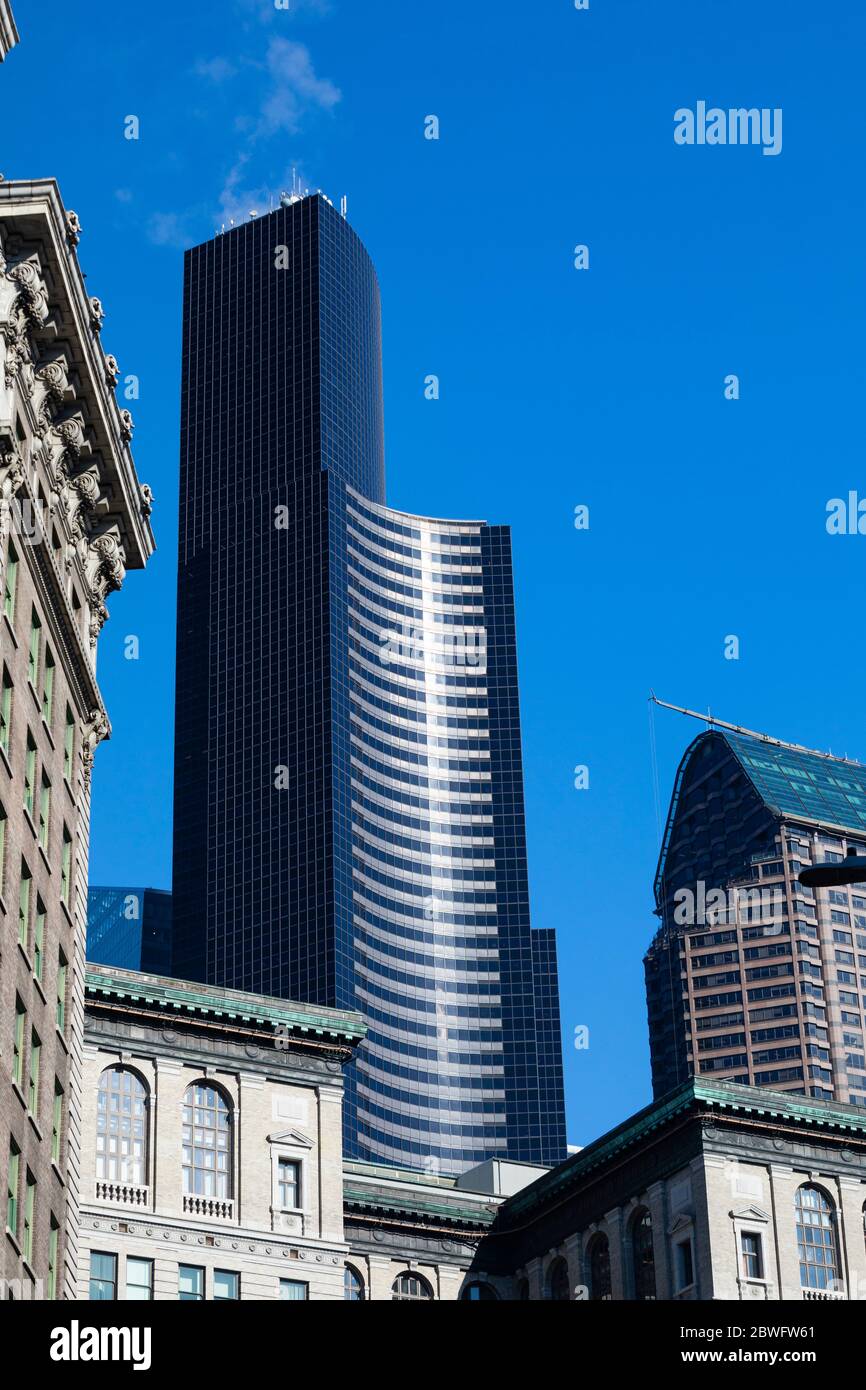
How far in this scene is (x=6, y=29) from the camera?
196ft

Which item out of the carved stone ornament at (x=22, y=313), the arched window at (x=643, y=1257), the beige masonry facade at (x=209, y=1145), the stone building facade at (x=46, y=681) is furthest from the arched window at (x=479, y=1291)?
the carved stone ornament at (x=22, y=313)

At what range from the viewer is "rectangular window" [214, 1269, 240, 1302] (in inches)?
3349

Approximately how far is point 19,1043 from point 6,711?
24.5 ft

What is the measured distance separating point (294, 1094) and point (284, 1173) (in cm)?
312

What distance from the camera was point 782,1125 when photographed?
307 feet

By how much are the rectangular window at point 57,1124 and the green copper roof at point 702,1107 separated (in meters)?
36.3

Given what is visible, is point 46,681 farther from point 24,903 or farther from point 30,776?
point 24,903

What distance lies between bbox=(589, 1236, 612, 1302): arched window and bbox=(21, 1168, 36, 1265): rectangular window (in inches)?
1685

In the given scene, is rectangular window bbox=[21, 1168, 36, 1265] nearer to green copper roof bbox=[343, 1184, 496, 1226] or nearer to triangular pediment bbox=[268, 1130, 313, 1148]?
triangular pediment bbox=[268, 1130, 313, 1148]

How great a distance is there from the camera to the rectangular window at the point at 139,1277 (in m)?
82.9
